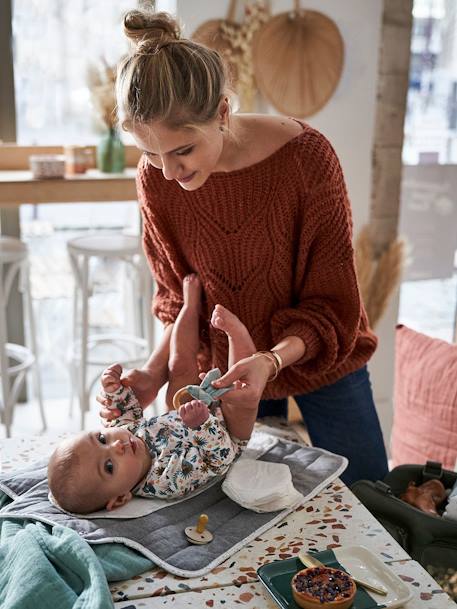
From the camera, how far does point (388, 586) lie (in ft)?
4.55

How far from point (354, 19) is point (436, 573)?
2663 mm

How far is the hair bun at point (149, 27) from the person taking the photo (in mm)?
1668

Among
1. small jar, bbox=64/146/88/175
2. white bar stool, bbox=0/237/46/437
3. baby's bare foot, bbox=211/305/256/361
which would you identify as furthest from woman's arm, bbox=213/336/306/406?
small jar, bbox=64/146/88/175

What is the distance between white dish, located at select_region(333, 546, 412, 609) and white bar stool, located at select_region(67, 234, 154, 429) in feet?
6.71

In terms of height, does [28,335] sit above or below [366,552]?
below

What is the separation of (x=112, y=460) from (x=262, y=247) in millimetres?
586

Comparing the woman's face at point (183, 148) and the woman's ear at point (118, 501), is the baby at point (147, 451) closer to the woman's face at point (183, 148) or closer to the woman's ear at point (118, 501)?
the woman's ear at point (118, 501)

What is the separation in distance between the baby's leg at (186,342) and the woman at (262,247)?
0.7 inches

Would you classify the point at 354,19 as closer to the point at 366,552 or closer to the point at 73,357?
the point at 73,357

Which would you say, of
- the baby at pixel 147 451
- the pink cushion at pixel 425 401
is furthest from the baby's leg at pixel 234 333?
the pink cushion at pixel 425 401

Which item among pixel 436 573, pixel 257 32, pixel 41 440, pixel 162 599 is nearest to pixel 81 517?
pixel 162 599

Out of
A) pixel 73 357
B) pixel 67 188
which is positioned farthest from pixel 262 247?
pixel 73 357

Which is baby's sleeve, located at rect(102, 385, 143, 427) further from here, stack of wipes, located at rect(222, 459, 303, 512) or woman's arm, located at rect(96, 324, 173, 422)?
stack of wipes, located at rect(222, 459, 303, 512)

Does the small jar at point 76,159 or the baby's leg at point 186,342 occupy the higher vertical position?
the small jar at point 76,159
